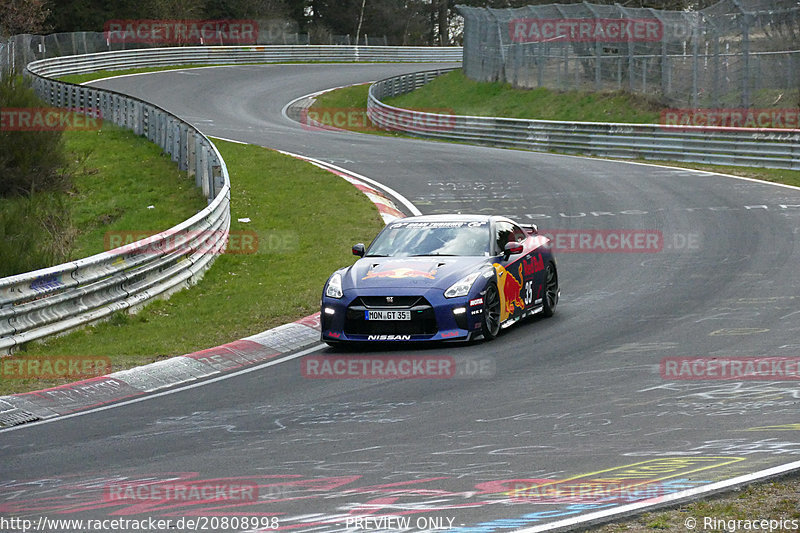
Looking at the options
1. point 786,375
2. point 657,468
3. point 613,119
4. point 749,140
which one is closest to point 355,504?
point 657,468

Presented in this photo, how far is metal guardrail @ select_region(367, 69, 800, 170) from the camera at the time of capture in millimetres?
26125

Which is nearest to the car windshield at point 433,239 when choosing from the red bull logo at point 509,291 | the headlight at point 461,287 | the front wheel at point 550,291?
the red bull logo at point 509,291

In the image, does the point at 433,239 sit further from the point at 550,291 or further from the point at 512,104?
the point at 512,104

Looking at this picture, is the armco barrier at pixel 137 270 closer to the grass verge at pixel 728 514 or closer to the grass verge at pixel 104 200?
the grass verge at pixel 104 200

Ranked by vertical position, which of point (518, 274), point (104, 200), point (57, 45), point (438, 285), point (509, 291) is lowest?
point (104, 200)

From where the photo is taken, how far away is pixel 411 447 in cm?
766

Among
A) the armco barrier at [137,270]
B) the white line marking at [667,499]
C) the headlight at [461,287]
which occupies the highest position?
the white line marking at [667,499]

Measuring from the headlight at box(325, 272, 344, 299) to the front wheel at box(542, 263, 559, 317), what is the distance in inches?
103

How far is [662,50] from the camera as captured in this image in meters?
33.8

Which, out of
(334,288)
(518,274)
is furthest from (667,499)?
(518,274)

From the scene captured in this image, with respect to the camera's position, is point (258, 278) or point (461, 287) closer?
point (461, 287)

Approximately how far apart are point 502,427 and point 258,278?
356 inches

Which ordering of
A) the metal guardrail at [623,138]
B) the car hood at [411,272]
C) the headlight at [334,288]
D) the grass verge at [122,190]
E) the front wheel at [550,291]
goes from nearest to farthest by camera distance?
the car hood at [411,272], the headlight at [334,288], the front wheel at [550,291], the grass verge at [122,190], the metal guardrail at [623,138]

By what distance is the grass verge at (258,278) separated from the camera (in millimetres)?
12422
